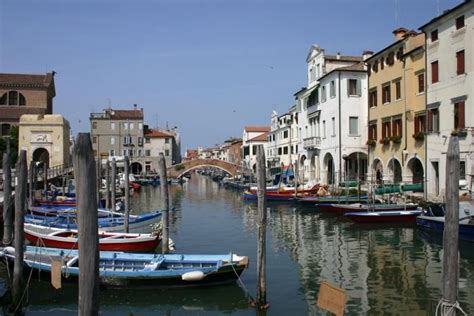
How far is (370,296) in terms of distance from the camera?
1092 cm

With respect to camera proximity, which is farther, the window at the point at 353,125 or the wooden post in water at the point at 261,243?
the window at the point at 353,125

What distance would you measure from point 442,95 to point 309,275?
14636 mm

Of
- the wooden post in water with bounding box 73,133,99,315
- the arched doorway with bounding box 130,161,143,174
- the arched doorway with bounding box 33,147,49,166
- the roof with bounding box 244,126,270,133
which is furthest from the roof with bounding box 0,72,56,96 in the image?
the wooden post in water with bounding box 73,133,99,315

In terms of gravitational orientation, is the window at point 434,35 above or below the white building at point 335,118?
above

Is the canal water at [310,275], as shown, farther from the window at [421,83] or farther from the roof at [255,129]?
the roof at [255,129]

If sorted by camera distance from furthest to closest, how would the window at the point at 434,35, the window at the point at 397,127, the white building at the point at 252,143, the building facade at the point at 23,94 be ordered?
the white building at the point at 252,143 < the building facade at the point at 23,94 < the window at the point at 397,127 < the window at the point at 434,35

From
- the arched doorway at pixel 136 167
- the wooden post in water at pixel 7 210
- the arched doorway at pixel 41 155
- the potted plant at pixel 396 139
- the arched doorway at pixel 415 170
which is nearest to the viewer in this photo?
the wooden post in water at pixel 7 210

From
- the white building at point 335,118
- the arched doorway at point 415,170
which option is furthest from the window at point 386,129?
the white building at point 335,118

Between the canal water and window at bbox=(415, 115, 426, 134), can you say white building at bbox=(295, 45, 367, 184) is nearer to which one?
window at bbox=(415, 115, 426, 134)

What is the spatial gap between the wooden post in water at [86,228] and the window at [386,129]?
2601cm

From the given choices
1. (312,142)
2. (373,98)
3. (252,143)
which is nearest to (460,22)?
(373,98)

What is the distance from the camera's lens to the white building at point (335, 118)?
3294 cm

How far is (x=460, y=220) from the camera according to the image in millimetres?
16391

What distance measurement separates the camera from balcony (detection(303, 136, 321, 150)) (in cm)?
3683
